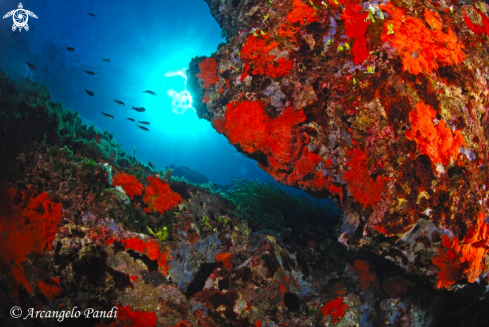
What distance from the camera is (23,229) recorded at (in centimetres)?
308

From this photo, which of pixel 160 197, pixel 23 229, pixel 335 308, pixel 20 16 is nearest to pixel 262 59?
pixel 160 197

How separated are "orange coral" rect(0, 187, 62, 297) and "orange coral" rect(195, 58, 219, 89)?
4224mm

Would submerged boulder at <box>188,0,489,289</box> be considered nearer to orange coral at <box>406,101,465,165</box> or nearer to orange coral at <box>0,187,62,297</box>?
orange coral at <box>406,101,465,165</box>

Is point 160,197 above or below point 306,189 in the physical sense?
below

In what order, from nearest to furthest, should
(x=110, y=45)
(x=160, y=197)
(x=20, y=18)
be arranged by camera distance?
(x=160, y=197)
(x=20, y=18)
(x=110, y=45)

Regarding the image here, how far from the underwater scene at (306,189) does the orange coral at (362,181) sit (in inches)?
1.0

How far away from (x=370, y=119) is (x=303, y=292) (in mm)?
3088

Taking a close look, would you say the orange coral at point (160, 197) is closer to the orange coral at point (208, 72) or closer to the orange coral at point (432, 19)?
the orange coral at point (208, 72)

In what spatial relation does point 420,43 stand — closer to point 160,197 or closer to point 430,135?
point 430,135

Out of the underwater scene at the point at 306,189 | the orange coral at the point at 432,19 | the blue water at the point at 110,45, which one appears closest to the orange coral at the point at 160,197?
the underwater scene at the point at 306,189

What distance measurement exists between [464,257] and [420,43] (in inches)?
120

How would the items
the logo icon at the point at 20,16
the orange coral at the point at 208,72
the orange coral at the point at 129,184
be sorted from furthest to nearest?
the logo icon at the point at 20,16
the orange coral at the point at 208,72
the orange coral at the point at 129,184

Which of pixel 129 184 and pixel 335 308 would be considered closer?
pixel 335 308

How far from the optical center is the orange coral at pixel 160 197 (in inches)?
167
